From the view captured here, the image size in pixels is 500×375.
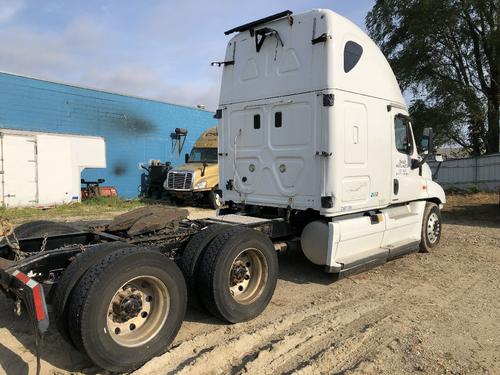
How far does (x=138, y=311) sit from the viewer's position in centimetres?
387

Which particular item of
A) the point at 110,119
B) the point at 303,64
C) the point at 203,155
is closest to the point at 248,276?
the point at 303,64

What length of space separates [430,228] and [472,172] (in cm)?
1800

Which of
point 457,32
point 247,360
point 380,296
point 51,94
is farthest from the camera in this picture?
point 457,32

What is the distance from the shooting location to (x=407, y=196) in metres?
7.48

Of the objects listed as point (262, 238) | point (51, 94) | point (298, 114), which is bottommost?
point (262, 238)

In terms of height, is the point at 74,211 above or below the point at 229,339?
above

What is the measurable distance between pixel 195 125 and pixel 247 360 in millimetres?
20647

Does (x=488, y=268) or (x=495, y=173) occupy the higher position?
(x=495, y=173)

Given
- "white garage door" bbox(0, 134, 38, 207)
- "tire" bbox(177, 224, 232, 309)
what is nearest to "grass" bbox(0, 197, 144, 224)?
"white garage door" bbox(0, 134, 38, 207)

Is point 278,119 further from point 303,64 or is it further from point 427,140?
point 427,140

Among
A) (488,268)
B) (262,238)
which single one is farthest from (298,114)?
(488,268)

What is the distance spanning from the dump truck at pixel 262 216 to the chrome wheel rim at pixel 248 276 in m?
0.02

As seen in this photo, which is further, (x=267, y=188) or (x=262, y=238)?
(x=267, y=188)

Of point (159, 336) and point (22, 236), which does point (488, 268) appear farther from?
point (22, 236)
